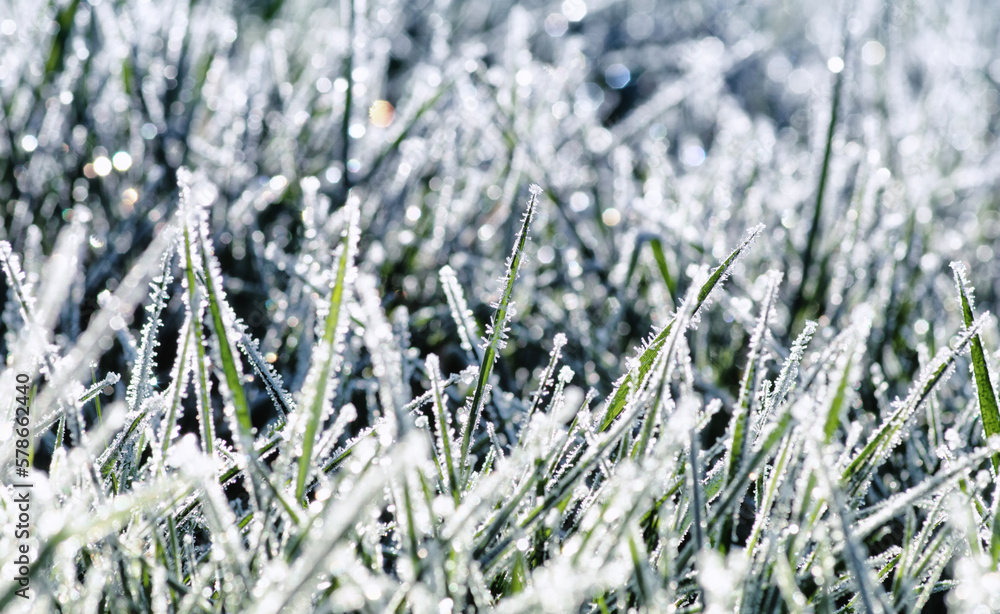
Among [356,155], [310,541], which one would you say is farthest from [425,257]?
[310,541]

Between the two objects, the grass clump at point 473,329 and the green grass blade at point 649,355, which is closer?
the grass clump at point 473,329

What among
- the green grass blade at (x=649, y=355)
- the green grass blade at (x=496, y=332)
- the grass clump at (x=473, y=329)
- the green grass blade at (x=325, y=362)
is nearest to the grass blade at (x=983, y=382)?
the grass clump at (x=473, y=329)

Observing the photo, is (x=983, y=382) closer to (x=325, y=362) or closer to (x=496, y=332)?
(x=496, y=332)

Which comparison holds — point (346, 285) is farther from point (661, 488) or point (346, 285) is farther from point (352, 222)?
point (661, 488)

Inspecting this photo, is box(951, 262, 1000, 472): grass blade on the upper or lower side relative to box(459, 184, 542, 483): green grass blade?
lower

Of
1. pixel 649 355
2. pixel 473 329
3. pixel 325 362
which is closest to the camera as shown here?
pixel 325 362

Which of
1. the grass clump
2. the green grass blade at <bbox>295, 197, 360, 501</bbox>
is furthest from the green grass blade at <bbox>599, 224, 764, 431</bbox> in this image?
the green grass blade at <bbox>295, 197, 360, 501</bbox>

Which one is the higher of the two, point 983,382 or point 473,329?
point 473,329

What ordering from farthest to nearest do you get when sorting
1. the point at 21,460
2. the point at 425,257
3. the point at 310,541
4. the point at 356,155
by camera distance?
the point at 356,155, the point at 425,257, the point at 21,460, the point at 310,541
